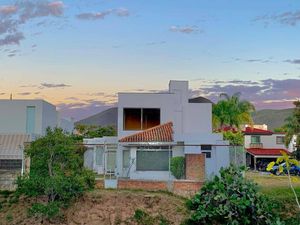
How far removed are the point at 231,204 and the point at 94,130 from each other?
127ft

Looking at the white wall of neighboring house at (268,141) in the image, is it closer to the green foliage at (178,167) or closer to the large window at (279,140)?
the large window at (279,140)

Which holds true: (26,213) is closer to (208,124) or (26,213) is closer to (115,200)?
(115,200)

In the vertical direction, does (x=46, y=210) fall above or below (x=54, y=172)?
below

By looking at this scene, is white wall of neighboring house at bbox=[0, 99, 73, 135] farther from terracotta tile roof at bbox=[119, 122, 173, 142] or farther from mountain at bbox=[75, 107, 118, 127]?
terracotta tile roof at bbox=[119, 122, 173, 142]

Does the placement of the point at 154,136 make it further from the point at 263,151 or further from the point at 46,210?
the point at 263,151

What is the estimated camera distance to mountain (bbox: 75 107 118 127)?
150 ft

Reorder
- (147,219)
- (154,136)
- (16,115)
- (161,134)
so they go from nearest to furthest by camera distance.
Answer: (147,219) < (154,136) < (161,134) < (16,115)

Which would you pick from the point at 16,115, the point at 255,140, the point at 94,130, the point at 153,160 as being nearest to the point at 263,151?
the point at 255,140

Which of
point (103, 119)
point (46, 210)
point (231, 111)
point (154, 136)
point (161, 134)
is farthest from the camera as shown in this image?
point (231, 111)

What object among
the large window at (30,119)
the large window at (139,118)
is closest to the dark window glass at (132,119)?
the large window at (139,118)

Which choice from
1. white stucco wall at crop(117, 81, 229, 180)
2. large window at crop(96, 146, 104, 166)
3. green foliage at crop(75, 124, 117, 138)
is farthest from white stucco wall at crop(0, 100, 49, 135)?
white stucco wall at crop(117, 81, 229, 180)

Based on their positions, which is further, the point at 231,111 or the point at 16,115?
the point at 231,111

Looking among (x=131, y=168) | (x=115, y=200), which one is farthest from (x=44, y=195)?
(x=131, y=168)

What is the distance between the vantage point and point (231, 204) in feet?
60.6
